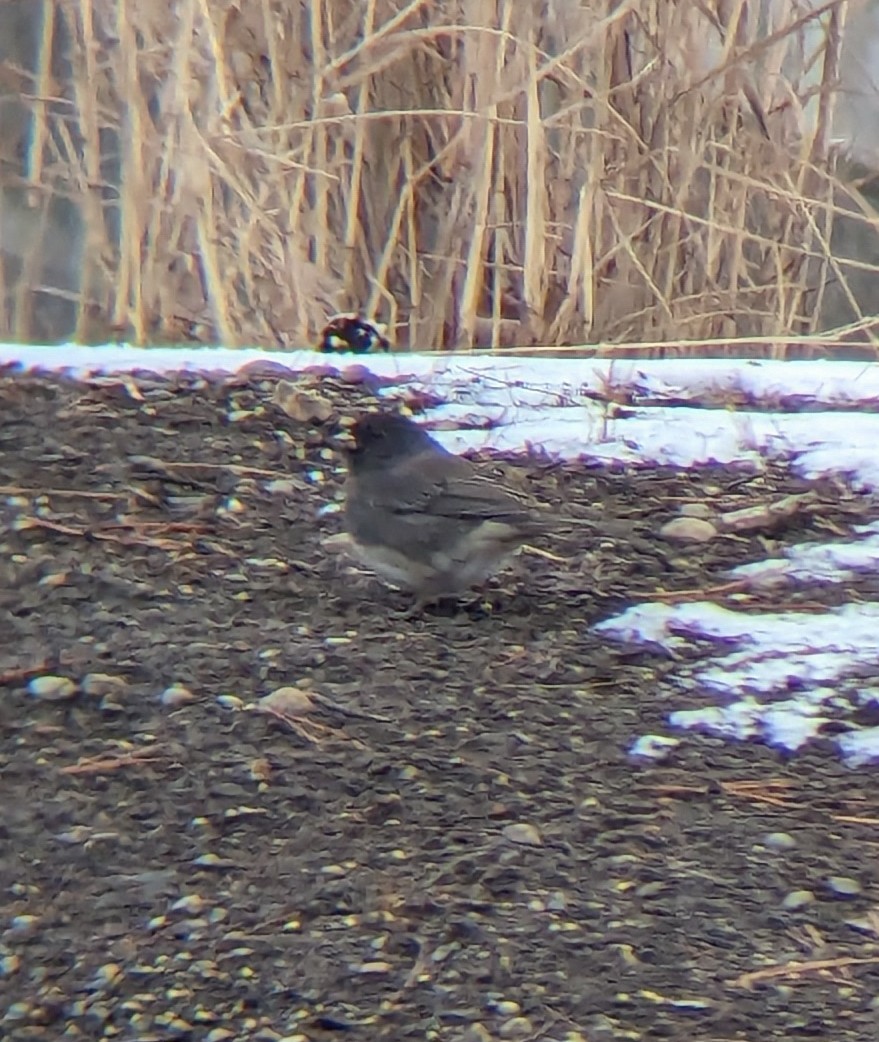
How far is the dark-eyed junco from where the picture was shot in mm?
2811

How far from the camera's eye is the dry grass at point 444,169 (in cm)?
446

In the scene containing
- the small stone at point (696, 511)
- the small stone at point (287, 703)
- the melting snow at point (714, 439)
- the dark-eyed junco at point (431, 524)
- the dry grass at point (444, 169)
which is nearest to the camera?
the small stone at point (287, 703)

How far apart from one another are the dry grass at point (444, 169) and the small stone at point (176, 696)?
2.30 meters

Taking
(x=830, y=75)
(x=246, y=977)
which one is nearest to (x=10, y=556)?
(x=246, y=977)

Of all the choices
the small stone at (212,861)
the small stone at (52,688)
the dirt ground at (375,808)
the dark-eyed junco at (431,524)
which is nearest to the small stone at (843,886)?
the dirt ground at (375,808)

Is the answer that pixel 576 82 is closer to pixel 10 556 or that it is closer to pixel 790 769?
pixel 10 556

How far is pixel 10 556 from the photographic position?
9.11 ft

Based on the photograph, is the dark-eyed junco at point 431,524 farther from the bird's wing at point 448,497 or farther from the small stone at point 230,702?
the small stone at point 230,702

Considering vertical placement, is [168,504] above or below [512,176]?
below

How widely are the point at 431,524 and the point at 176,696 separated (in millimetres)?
706

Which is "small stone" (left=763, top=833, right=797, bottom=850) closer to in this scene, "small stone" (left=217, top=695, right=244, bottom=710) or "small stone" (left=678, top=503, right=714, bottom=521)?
"small stone" (left=217, top=695, right=244, bottom=710)

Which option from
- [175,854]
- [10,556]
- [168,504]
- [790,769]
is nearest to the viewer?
[175,854]

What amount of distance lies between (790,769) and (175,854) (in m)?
0.89

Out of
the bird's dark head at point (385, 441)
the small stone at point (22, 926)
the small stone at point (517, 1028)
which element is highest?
the bird's dark head at point (385, 441)
